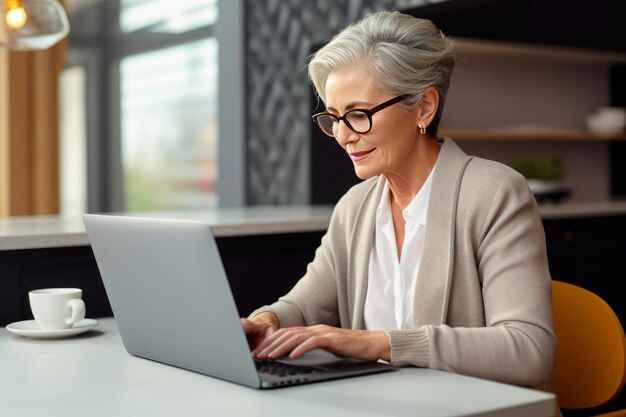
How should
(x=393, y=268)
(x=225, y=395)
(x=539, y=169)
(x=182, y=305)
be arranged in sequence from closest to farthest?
(x=225, y=395)
(x=182, y=305)
(x=393, y=268)
(x=539, y=169)

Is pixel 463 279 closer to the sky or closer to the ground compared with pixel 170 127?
closer to the ground

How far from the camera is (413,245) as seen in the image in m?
1.99

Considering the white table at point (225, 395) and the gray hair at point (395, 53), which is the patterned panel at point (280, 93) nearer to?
the gray hair at point (395, 53)

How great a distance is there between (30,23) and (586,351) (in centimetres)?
171

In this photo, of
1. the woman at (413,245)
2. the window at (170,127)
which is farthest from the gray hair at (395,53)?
the window at (170,127)

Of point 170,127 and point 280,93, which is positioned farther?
point 170,127

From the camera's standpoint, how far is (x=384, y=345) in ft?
5.31

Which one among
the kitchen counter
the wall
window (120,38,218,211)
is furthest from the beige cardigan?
window (120,38,218,211)

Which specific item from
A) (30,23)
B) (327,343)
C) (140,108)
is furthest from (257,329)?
(140,108)

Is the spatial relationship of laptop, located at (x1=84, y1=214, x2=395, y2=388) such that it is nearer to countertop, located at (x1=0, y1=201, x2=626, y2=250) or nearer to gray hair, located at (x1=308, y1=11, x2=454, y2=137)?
gray hair, located at (x1=308, y1=11, x2=454, y2=137)

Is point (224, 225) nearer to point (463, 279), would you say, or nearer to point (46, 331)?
point (46, 331)

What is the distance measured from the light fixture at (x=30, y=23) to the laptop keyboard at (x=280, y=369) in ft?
4.64

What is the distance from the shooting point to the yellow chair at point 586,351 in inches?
72.8

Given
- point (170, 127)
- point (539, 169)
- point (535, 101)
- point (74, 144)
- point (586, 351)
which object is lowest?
point (586, 351)
